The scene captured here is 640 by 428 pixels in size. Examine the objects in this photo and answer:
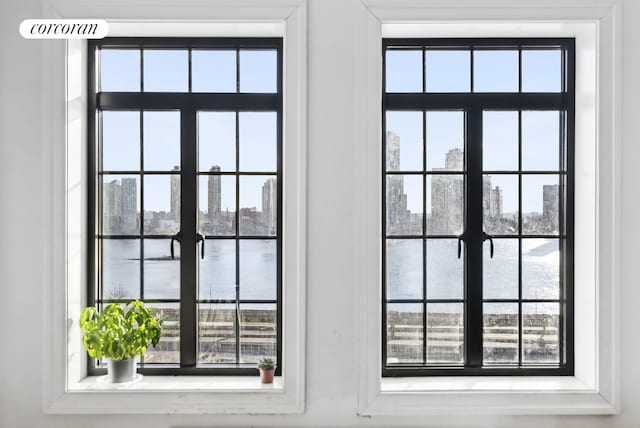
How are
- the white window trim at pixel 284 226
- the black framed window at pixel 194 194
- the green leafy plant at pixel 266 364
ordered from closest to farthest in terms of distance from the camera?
the white window trim at pixel 284 226
the green leafy plant at pixel 266 364
the black framed window at pixel 194 194

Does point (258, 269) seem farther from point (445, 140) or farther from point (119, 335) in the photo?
point (445, 140)

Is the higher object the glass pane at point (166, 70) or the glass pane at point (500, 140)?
the glass pane at point (166, 70)

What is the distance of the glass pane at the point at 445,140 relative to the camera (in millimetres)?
2301

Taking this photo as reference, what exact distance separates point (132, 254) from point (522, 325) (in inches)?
68.1

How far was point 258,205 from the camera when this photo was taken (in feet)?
7.60

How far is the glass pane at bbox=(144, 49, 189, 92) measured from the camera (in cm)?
229

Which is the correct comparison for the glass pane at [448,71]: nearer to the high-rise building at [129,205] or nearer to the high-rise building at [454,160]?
the high-rise building at [454,160]

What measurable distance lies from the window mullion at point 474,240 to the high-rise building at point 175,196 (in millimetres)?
1258

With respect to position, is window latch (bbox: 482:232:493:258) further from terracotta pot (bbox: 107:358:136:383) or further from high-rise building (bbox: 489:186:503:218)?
terracotta pot (bbox: 107:358:136:383)

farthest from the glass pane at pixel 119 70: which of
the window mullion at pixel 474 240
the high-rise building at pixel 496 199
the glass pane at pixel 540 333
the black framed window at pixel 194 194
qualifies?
the glass pane at pixel 540 333

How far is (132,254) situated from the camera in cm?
230

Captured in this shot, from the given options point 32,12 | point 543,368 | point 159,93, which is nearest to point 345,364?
point 543,368

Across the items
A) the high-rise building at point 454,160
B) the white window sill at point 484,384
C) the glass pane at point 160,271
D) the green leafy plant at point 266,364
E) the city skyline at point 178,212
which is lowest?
the white window sill at point 484,384

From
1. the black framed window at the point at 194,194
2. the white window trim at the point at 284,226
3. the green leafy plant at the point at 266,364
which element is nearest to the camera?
the white window trim at the point at 284,226
